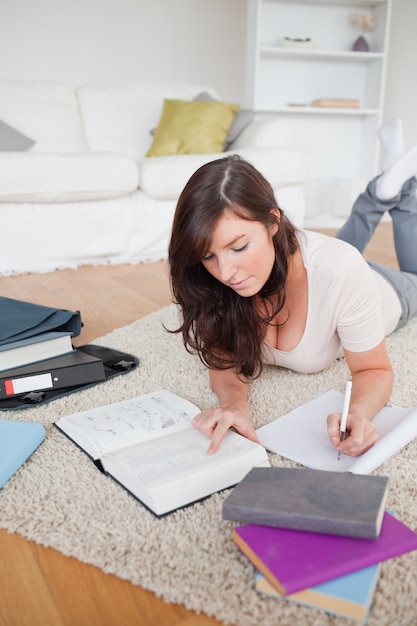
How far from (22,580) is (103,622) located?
0.16m

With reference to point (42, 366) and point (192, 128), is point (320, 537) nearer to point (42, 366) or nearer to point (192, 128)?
point (42, 366)

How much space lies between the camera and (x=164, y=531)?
2.86 ft

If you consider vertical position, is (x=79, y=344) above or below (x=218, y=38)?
below

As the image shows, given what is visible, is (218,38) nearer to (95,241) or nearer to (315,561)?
(95,241)

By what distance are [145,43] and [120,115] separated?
1.24 m

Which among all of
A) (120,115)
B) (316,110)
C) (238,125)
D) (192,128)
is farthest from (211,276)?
(316,110)

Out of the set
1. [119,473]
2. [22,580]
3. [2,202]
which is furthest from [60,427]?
[2,202]

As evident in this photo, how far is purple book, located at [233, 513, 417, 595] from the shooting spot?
679 millimetres

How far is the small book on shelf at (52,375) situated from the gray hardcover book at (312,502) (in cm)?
67

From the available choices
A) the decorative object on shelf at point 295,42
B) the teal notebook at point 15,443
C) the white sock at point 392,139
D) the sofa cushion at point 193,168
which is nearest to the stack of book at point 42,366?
the teal notebook at point 15,443

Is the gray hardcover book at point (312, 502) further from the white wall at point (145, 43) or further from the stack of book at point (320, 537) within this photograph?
the white wall at point (145, 43)

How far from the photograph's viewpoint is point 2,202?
→ 8.88 feet

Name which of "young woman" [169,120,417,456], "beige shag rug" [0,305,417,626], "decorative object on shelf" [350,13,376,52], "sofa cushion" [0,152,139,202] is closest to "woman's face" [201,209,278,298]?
"young woman" [169,120,417,456]

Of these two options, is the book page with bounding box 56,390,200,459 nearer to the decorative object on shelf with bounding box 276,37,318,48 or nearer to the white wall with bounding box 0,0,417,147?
the decorative object on shelf with bounding box 276,37,318,48
